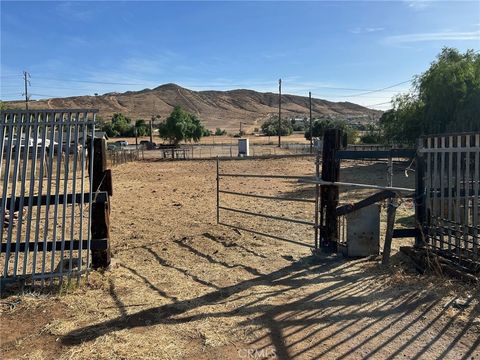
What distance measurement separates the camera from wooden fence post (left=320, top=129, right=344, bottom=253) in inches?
251

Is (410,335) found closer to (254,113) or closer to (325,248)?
(325,248)

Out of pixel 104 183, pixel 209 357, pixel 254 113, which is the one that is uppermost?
pixel 254 113

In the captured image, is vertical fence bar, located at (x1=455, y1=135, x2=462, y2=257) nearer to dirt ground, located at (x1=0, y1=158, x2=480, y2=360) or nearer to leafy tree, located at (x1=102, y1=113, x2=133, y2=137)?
dirt ground, located at (x1=0, y1=158, x2=480, y2=360)

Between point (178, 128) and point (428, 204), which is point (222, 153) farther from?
point (428, 204)

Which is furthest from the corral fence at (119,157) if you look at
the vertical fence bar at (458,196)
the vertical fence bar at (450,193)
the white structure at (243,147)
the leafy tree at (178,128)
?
the vertical fence bar at (458,196)

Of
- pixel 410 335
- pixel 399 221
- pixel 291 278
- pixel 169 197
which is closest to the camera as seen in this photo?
pixel 410 335

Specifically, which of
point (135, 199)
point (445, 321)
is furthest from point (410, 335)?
point (135, 199)

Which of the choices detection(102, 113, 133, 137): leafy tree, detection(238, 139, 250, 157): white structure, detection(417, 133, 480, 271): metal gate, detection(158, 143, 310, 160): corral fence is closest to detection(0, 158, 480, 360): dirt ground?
detection(417, 133, 480, 271): metal gate

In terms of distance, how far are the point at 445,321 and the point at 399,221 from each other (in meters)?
5.68

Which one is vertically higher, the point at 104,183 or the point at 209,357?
the point at 104,183

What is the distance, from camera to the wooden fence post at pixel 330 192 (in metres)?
6.36

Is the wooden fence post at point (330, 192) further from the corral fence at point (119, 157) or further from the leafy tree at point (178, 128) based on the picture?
the leafy tree at point (178, 128)

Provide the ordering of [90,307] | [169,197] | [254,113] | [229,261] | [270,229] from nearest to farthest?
[90,307], [229,261], [270,229], [169,197], [254,113]

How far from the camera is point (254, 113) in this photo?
19675cm
